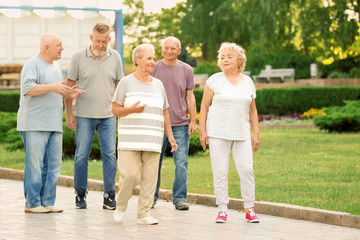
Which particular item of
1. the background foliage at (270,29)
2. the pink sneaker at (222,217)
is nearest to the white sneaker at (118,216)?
the pink sneaker at (222,217)

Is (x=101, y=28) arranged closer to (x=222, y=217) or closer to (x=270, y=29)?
(x=222, y=217)

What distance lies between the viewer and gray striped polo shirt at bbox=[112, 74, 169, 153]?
7.50m

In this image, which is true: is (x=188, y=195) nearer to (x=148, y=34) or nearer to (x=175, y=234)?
(x=175, y=234)

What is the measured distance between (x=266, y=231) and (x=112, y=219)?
67.5 inches

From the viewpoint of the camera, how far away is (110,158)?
8.71m

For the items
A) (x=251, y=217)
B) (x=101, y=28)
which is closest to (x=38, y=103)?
(x=101, y=28)

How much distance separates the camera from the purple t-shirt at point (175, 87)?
8594 millimetres

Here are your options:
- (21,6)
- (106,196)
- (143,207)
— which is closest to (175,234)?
(143,207)

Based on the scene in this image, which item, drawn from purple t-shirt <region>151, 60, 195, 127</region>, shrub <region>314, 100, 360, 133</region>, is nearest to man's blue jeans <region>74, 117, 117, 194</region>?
purple t-shirt <region>151, 60, 195, 127</region>

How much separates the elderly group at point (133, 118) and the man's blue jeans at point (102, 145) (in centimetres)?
1

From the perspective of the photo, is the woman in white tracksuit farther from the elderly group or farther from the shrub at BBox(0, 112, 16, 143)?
the shrub at BBox(0, 112, 16, 143)

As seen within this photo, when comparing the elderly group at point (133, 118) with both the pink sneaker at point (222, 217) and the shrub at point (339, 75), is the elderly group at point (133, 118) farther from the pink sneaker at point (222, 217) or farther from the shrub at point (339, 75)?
the shrub at point (339, 75)

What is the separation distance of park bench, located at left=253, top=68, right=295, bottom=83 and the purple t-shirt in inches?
1121

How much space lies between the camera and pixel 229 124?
7.76 meters
